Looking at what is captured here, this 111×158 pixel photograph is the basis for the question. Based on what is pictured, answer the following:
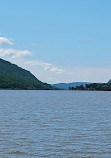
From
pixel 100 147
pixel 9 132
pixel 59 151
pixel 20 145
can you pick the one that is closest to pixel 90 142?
pixel 100 147

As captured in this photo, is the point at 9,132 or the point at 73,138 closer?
the point at 73,138

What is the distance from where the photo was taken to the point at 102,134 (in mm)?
37906

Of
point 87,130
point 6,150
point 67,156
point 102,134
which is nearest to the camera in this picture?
point 67,156

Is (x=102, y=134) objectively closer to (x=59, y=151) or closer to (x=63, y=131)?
(x=63, y=131)

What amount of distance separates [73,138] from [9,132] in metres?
8.96

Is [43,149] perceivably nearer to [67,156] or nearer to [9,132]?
[67,156]

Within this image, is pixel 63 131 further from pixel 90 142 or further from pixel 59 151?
pixel 59 151

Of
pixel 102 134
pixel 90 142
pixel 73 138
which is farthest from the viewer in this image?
pixel 102 134

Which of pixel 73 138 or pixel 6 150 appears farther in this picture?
pixel 73 138

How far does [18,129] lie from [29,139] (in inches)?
319

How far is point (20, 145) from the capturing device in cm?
3048

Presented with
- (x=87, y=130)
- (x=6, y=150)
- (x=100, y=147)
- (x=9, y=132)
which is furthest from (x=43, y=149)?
(x=87, y=130)

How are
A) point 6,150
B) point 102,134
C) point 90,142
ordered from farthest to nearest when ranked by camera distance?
point 102,134
point 90,142
point 6,150

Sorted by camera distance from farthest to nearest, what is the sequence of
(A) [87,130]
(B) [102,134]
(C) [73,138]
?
(A) [87,130] < (B) [102,134] < (C) [73,138]
